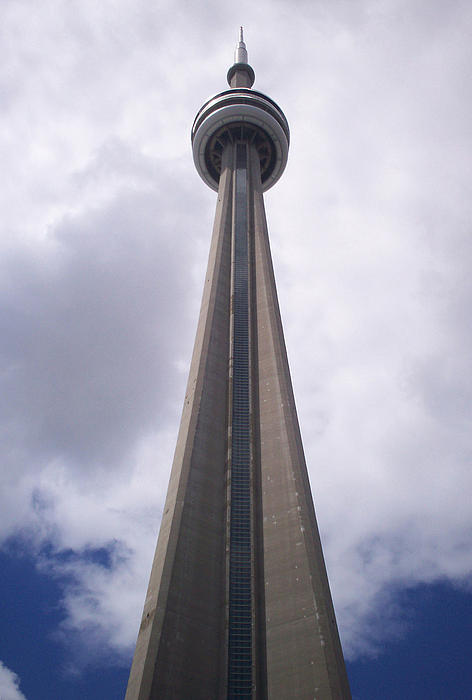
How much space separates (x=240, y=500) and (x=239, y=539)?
1865 mm

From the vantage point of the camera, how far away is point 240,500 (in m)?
25.9

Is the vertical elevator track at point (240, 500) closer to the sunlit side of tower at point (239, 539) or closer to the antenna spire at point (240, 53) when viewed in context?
the sunlit side of tower at point (239, 539)

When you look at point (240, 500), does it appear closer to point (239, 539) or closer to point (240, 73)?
point (239, 539)

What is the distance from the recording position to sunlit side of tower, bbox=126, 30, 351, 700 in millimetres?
19656

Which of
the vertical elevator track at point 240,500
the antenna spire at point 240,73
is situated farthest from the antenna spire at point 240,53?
the vertical elevator track at point 240,500

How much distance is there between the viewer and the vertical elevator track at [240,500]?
21.0m

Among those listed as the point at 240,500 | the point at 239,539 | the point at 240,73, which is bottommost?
the point at 239,539

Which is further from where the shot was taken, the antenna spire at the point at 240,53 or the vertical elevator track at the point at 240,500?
the antenna spire at the point at 240,53

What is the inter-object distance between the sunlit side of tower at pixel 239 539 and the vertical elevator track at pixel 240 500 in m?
0.05

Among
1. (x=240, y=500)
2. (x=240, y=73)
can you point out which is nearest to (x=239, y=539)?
(x=240, y=500)

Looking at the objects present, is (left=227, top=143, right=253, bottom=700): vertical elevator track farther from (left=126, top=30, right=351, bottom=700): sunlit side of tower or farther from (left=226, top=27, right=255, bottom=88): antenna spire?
(left=226, top=27, right=255, bottom=88): antenna spire

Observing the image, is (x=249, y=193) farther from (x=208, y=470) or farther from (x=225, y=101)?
(x=208, y=470)

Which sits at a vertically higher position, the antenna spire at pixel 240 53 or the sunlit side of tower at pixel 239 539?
the antenna spire at pixel 240 53

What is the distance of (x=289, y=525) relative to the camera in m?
23.8
